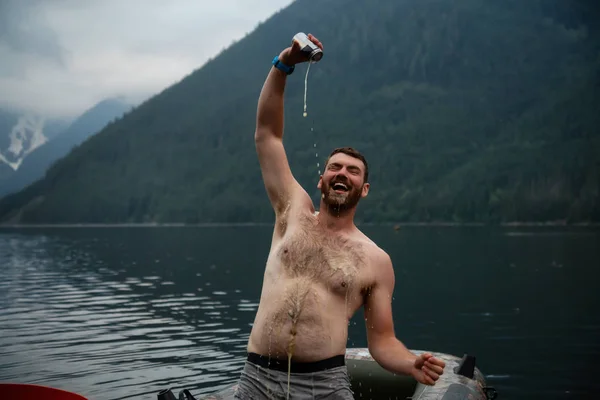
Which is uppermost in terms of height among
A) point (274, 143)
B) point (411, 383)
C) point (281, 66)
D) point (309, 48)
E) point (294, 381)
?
point (309, 48)

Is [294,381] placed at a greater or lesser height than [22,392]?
greater

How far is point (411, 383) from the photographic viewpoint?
8.78 m

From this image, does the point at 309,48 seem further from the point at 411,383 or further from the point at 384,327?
the point at 411,383

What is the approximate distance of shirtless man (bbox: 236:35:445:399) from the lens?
5.40m

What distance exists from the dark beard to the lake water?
9.80m

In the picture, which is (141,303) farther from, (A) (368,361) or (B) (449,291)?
(A) (368,361)

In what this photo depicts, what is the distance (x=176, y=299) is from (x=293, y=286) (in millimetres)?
27456

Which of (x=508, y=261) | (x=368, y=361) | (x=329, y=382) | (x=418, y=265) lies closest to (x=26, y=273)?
(x=418, y=265)

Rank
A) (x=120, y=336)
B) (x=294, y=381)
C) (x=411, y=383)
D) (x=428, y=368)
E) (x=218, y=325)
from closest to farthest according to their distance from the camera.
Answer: (x=428, y=368) → (x=294, y=381) → (x=411, y=383) → (x=120, y=336) → (x=218, y=325)

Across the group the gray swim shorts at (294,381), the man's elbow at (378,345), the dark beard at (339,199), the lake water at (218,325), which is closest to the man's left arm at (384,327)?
the man's elbow at (378,345)

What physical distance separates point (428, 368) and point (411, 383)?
151 inches

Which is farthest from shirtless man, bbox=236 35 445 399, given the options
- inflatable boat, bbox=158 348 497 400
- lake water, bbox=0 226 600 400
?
lake water, bbox=0 226 600 400

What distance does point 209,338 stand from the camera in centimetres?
2152

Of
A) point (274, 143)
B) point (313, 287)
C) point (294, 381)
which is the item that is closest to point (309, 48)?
point (274, 143)
